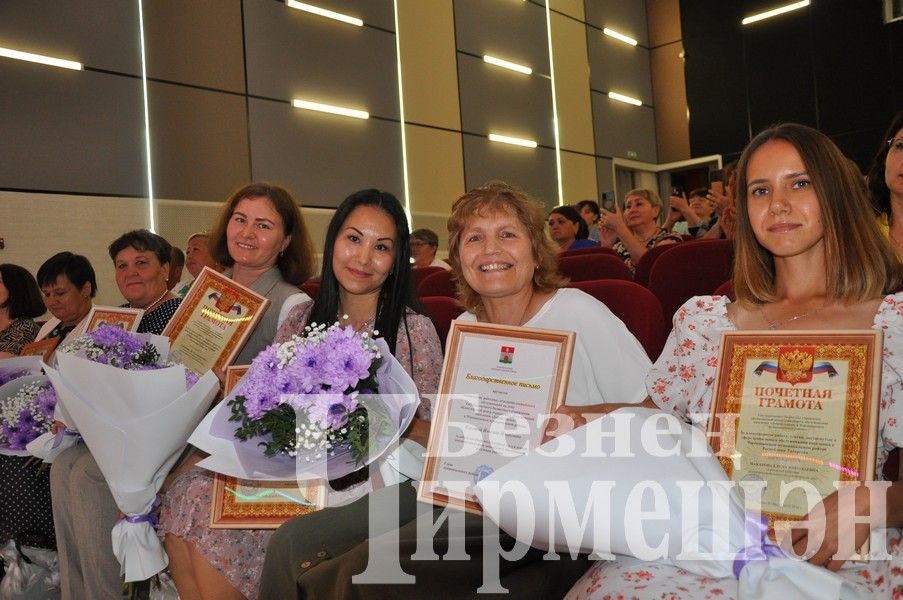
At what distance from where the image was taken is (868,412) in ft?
4.60

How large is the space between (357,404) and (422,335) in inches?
27.7

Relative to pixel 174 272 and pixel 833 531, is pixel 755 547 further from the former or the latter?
pixel 174 272

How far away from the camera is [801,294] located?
1.81 m

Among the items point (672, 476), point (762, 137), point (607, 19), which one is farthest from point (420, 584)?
point (607, 19)

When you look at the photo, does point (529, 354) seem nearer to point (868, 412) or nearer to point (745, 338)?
point (745, 338)

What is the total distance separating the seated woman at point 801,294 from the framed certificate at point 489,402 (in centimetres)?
26

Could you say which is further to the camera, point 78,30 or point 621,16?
point 621,16

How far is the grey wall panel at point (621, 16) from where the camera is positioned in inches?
468

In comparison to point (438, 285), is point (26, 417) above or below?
below

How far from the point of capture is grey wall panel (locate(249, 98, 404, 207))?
766 centimetres

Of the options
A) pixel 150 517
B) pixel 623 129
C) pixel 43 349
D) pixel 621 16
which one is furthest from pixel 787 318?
pixel 621 16

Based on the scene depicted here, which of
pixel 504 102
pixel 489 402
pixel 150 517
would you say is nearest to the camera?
pixel 489 402

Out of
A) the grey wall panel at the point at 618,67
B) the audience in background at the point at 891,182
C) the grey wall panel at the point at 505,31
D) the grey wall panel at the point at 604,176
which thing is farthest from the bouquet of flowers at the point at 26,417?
the grey wall panel at the point at 618,67

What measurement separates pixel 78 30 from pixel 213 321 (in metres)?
5.09
